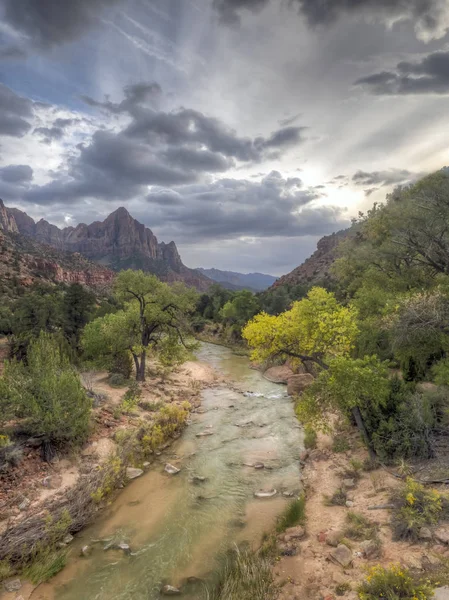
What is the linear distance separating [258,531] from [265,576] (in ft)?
8.81

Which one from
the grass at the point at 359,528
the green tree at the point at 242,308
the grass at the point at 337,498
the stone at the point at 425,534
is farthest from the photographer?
the green tree at the point at 242,308

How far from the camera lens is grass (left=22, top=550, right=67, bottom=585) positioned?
338 inches

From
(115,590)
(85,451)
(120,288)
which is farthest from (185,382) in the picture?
(115,590)

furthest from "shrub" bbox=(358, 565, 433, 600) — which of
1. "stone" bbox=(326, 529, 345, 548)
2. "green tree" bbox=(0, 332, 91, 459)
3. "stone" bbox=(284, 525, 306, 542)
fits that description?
"green tree" bbox=(0, 332, 91, 459)

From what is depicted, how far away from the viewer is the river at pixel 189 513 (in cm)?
877

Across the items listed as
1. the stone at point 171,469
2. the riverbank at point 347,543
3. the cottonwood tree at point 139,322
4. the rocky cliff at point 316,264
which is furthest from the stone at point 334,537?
the rocky cliff at point 316,264

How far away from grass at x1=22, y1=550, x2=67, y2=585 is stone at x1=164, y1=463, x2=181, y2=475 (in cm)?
555

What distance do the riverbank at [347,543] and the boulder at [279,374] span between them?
17834 mm

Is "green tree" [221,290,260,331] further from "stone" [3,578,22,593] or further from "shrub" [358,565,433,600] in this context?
"shrub" [358,565,433,600]

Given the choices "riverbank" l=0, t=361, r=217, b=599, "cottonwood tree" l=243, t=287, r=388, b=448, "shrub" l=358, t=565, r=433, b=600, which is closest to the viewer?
"shrub" l=358, t=565, r=433, b=600

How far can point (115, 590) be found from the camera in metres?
8.46

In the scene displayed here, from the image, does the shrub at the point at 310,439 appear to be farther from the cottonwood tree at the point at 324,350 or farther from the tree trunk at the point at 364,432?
the tree trunk at the point at 364,432

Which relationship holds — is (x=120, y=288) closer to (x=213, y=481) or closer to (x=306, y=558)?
(x=213, y=481)

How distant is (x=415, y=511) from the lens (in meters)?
8.78
